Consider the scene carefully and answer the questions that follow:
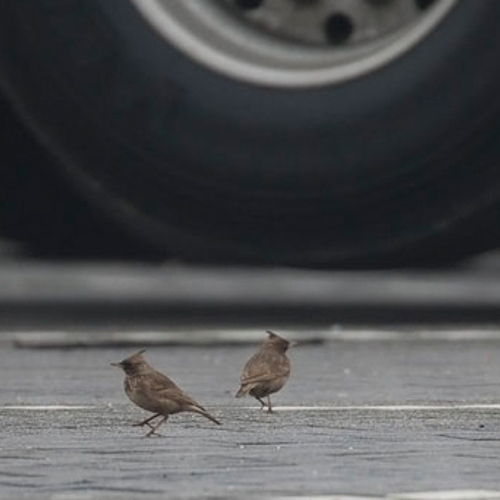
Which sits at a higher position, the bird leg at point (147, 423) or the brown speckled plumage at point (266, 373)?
the brown speckled plumage at point (266, 373)

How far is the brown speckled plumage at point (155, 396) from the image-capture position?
6754mm

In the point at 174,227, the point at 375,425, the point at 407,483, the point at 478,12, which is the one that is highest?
the point at 478,12

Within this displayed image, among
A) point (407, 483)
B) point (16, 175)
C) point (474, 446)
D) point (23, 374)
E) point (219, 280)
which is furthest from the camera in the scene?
point (219, 280)

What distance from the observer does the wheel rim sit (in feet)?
25.5

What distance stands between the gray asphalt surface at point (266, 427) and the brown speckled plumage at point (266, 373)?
0.05 meters

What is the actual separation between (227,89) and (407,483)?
2.33 m

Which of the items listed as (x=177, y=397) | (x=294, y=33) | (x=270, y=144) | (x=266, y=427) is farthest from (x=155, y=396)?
(x=270, y=144)

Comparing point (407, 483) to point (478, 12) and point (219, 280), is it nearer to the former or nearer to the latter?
point (478, 12)

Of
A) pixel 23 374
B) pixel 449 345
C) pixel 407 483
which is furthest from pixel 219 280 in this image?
pixel 407 483

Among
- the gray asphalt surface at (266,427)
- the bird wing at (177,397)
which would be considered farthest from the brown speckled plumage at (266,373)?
the bird wing at (177,397)

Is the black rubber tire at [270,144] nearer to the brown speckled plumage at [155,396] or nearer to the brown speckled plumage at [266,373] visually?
the brown speckled plumage at [266,373]

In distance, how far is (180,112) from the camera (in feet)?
26.5

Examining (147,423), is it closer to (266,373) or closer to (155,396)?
(155,396)

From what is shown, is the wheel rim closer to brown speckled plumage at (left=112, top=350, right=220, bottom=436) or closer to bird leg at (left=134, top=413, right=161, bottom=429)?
brown speckled plumage at (left=112, top=350, right=220, bottom=436)
